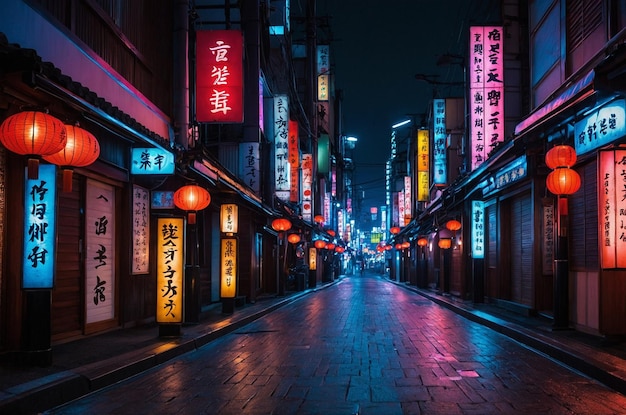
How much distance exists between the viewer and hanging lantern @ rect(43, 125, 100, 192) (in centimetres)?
958

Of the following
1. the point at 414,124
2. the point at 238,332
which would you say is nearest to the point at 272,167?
the point at 238,332

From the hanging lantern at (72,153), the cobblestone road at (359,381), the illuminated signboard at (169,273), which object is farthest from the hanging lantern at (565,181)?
the hanging lantern at (72,153)

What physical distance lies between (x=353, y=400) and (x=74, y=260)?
7.58 meters

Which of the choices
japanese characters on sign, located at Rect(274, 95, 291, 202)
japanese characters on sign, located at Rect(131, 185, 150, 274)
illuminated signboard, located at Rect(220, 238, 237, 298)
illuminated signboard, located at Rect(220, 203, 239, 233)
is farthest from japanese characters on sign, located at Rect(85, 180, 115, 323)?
japanese characters on sign, located at Rect(274, 95, 291, 202)

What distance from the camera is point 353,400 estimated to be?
8.34m

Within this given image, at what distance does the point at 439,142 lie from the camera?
36.4 meters

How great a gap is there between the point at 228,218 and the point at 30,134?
13180 millimetres

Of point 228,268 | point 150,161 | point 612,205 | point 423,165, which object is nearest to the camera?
point 612,205

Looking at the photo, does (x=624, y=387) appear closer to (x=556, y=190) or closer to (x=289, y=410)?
(x=289, y=410)

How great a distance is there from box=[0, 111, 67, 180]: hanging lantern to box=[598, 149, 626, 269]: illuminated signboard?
1006 cm

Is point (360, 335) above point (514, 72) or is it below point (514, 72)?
below

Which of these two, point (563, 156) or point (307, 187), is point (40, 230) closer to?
point (563, 156)

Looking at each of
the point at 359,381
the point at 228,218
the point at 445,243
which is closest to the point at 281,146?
the point at 445,243

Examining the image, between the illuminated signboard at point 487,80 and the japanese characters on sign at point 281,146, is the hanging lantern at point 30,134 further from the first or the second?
the japanese characters on sign at point 281,146
